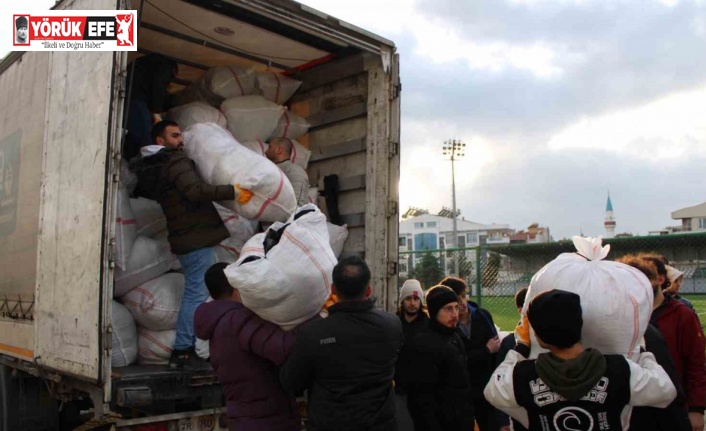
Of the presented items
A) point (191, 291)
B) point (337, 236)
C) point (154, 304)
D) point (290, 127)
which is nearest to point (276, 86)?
point (290, 127)

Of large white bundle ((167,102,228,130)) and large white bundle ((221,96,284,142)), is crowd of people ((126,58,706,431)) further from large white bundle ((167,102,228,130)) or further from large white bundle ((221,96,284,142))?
large white bundle ((221,96,284,142))

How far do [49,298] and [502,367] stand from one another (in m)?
2.57

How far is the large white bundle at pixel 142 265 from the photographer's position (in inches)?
152

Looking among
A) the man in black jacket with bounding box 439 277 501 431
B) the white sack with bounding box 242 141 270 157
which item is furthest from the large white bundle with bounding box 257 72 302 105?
the man in black jacket with bounding box 439 277 501 431

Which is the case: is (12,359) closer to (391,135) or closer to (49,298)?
(49,298)

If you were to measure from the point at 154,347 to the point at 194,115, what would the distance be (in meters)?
1.65

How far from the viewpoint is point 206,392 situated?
3.51 meters

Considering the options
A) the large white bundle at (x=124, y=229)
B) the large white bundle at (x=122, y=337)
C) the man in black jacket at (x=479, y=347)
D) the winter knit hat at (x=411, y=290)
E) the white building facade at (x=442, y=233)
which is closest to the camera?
the large white bundle at (x=122, y=337)

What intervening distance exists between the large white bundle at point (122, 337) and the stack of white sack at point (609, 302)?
7.99 feet

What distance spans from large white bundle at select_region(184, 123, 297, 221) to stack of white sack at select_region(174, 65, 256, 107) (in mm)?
837

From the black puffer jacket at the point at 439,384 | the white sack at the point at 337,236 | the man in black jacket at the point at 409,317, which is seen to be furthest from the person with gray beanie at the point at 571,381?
the white sack at the point at 337,236

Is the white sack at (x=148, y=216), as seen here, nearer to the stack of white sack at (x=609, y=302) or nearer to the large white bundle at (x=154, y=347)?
the large white bundle at (x=154, y=347)

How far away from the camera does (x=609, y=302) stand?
2125mm

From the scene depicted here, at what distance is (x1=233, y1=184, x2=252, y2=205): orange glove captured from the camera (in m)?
3.80
